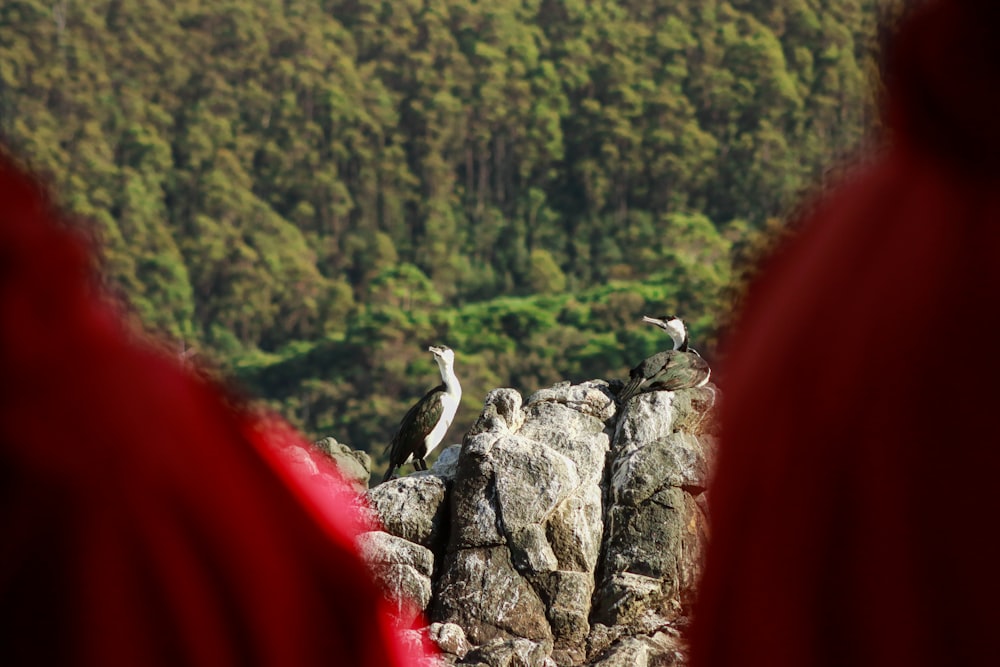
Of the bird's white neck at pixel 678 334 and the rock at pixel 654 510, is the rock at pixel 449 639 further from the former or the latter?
the bird's white neck at pixel 678 334

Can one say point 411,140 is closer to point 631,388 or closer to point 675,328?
point 675,328

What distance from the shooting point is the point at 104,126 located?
138 ft

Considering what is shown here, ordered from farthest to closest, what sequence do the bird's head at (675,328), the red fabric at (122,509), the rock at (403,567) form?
the bird's head at (675,328) → the rock at (403,567) → the red fabric at (122,509)

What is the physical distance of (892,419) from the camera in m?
0.96

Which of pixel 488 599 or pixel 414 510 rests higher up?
pixel 414 510

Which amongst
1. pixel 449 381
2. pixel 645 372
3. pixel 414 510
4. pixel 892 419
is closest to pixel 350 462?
pixel 449 381

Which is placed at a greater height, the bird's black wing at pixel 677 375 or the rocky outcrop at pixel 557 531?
the bird's black wing at pixel 677 375

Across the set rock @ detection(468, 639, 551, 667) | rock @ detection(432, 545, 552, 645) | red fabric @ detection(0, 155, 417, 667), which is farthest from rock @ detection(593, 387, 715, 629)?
red fabric @ detection(0, 155, 417, 667)

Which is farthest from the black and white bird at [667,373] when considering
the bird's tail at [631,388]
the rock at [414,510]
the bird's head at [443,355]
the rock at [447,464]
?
the bird's head at [443,355]

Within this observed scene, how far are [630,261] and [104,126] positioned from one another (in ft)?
48.9

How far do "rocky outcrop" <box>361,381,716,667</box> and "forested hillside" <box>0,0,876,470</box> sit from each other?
2638 cm

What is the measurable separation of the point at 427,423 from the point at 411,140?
1375 inches

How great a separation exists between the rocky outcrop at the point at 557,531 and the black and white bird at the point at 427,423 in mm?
1039

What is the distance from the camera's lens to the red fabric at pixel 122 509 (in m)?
1.06
